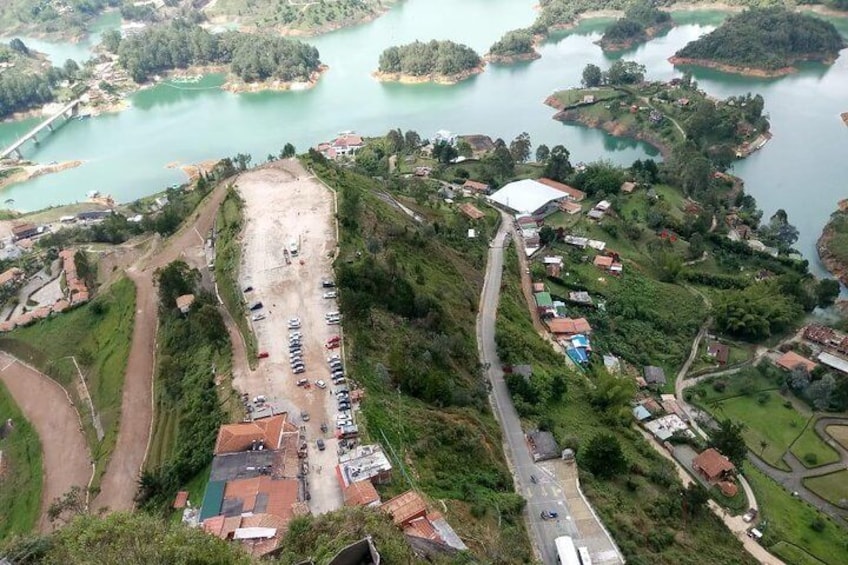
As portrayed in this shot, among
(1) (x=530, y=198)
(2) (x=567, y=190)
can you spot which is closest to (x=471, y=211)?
(1) (x=530, y=198)

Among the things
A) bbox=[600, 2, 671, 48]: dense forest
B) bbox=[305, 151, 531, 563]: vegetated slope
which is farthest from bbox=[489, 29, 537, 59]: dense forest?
bbox=[305, 151, 531, 563]: vegetated slope

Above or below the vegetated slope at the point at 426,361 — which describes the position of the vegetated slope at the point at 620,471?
below

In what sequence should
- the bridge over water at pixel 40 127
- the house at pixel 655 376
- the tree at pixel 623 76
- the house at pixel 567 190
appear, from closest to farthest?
1. the house at pixel 655 376
2. the house at pixel 567 190
3. the bridge over water at pixel 40 127
4. the tree at pixel 623 76

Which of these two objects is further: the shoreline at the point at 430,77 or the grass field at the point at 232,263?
the shoreline at the point at 430,77

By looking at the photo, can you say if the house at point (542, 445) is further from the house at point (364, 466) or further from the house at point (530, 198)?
the house at point (530, 198)

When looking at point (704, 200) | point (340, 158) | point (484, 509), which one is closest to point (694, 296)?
point (704, 200)

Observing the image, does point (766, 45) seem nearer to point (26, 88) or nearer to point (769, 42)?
point (769, 42)

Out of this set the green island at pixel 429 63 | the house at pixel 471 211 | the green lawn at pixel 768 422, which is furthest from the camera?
the green island at pixel 429 63

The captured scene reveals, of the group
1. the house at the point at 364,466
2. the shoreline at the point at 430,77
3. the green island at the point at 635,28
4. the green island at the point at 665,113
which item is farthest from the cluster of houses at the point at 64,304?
the green island at the point at 635,28

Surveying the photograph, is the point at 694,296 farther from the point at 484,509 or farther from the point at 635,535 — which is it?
the point at 484,509
